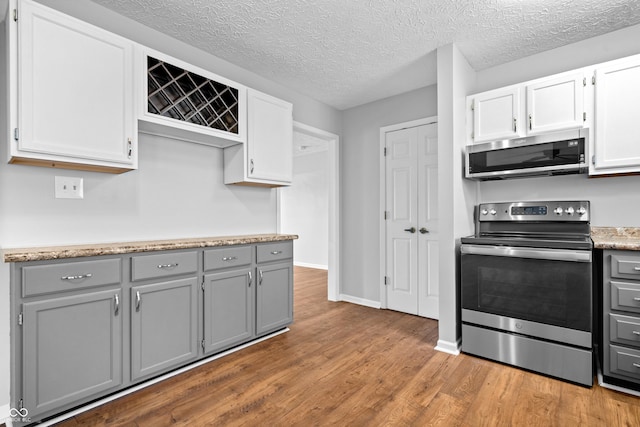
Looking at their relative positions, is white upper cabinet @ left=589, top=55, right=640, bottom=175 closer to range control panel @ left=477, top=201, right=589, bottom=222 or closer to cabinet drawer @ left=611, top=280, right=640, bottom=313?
range control panel @ left=477, top=201, right=589, bottom=222

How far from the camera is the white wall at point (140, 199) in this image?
72.8 inches

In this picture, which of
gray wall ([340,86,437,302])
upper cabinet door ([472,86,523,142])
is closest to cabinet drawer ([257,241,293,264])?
gray wall ([340,86,437,302])

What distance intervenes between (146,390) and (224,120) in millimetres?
1999

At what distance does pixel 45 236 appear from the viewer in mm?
1950

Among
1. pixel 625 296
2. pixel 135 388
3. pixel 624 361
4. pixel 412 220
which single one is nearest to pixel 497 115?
pixel 412 220

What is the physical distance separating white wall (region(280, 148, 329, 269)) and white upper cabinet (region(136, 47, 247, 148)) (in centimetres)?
403

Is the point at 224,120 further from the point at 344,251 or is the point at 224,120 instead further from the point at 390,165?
the point at 344,251

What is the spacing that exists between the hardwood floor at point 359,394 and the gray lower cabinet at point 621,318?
5.5 inches

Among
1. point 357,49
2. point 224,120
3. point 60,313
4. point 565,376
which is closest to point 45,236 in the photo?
point 60,313

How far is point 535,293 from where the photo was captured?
2277 mm

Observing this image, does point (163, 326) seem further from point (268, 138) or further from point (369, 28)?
point (369, 28)

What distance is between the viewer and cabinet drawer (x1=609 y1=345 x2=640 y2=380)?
195cm

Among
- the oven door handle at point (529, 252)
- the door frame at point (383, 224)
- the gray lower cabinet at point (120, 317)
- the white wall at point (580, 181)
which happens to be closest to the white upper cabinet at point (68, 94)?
the gray lower cabinet at point (120, 317)

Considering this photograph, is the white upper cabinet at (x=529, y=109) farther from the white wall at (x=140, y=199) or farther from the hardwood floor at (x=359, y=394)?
the white wall at (x=140, y=199)
